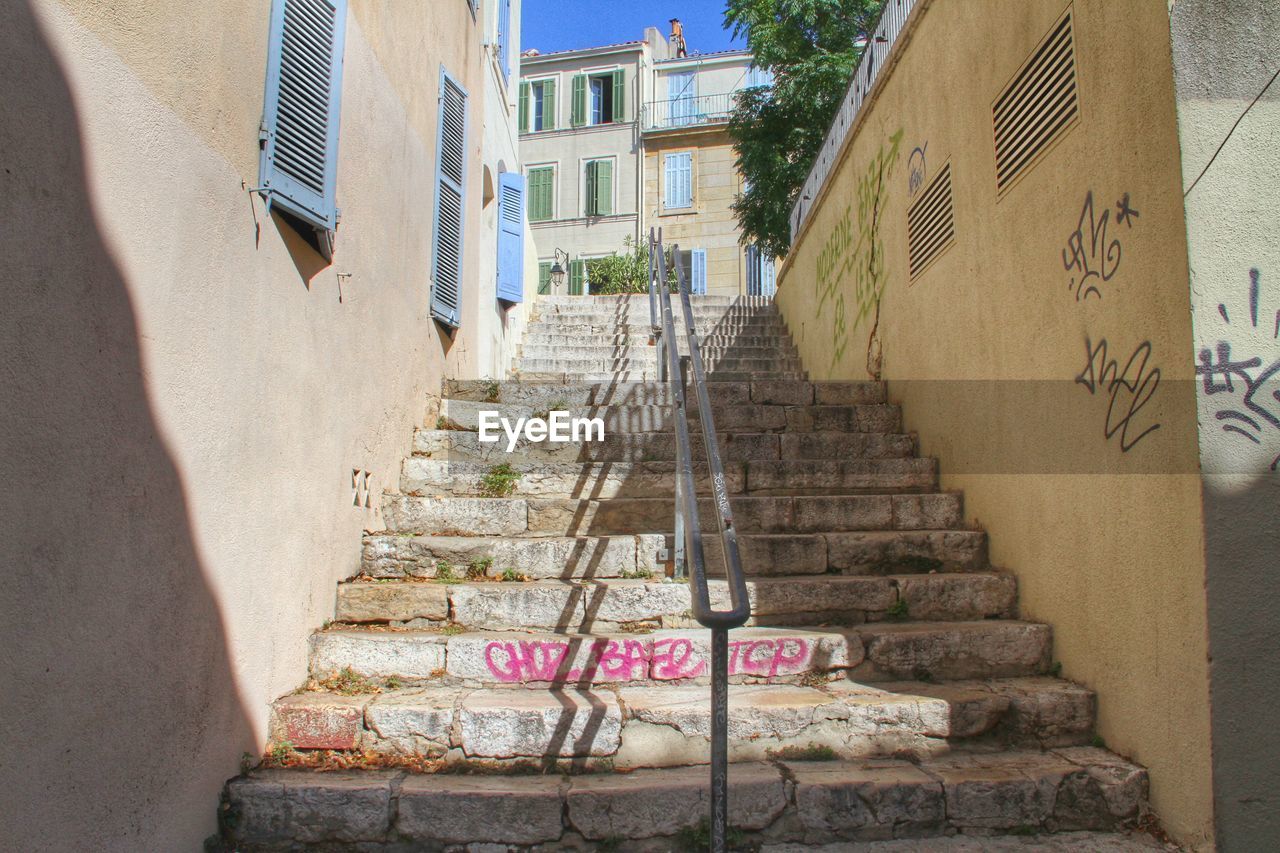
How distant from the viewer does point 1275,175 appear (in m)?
2.37

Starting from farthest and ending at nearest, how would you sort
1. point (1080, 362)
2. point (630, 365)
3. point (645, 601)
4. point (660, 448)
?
1. point (630, 365)
2. point (660, 448)
3. point (645, 601)
4. point (1080, 362)

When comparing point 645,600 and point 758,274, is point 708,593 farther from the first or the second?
point 758,274

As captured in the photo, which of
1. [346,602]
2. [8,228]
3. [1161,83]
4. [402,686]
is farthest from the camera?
[346,602]

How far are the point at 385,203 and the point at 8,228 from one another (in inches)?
101

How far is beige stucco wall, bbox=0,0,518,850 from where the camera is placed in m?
1.88

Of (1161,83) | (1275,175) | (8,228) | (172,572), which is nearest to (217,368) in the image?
(172,572)

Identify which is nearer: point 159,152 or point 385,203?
point 159,152

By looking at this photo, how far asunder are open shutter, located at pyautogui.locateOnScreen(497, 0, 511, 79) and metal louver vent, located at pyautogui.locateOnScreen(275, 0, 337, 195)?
5445 mm

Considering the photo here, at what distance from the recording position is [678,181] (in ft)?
64.5

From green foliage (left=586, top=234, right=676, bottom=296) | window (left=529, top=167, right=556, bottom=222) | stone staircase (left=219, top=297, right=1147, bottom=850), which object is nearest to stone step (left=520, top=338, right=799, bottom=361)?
stone staircase (left=219, top=297, right=1147, bottom=850)

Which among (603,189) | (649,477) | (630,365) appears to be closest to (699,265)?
(603,189)

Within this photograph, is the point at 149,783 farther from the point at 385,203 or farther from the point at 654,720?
the point at 385,203

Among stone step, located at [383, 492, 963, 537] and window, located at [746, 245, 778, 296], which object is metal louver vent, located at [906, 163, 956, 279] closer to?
stone step, located at [383, 492, 963, 537]

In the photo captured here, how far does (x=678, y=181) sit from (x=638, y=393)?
15.3 m
